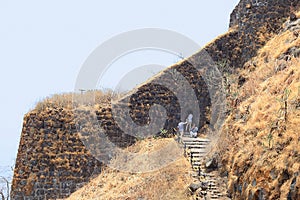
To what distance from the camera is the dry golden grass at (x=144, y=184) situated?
1141 cm

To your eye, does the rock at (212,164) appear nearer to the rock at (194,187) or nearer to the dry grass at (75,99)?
the rock at (194,187)

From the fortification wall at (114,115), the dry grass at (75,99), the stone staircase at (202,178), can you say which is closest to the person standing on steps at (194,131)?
the fortification wall at (114,115)

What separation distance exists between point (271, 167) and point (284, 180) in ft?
1.58

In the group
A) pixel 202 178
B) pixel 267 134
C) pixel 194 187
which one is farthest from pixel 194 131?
pixel 267 134

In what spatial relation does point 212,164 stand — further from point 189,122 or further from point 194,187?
point 189,122

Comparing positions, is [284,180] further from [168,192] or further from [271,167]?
[168,192]

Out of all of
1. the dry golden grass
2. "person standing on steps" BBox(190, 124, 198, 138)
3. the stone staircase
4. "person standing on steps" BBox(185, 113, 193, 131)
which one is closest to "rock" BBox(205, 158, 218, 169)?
the stone staircase

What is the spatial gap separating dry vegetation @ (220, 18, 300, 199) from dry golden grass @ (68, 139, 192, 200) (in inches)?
53.2

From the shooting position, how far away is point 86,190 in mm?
14555

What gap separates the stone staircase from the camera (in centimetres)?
1075

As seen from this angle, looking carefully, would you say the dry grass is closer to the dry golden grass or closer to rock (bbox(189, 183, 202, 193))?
the dry golden grass

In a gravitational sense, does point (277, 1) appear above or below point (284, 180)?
above

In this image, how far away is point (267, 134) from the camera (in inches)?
357

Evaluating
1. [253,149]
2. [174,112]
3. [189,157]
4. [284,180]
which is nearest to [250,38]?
[174,112]
